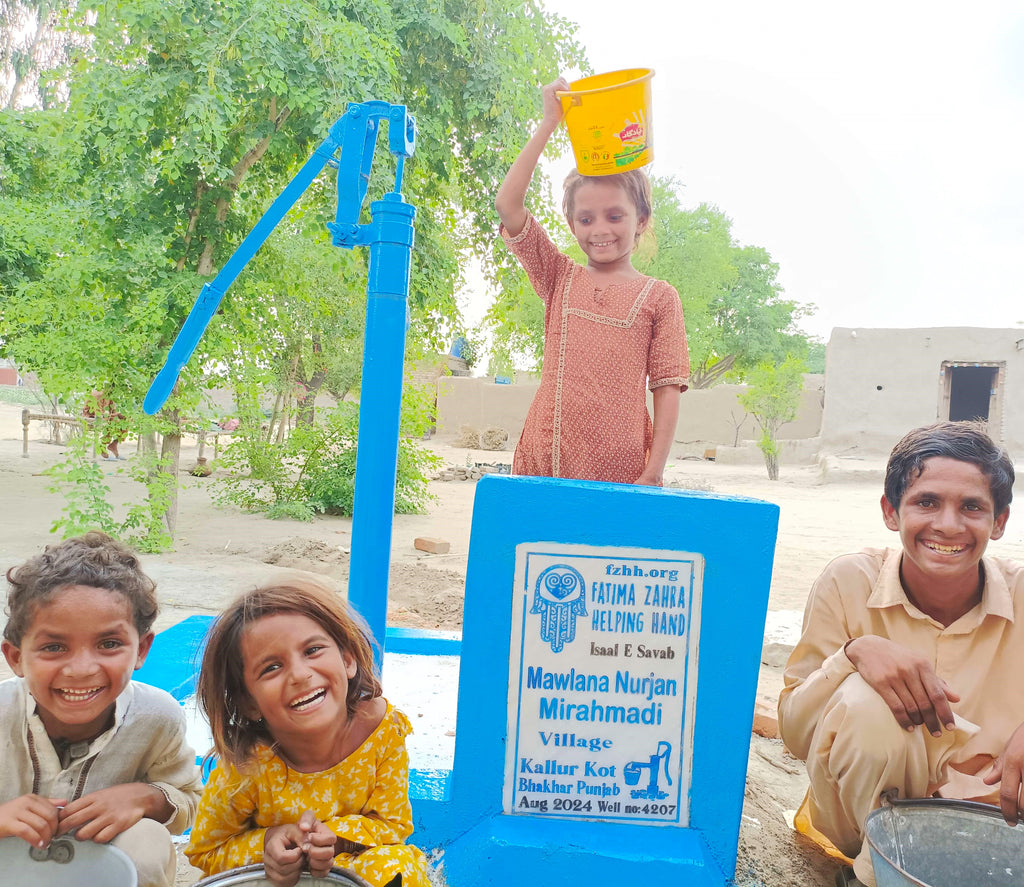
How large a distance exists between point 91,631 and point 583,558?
894 millimetres

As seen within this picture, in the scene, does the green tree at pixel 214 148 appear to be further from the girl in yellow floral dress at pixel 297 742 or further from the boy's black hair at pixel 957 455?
the boy's black hair at pixel 957 455

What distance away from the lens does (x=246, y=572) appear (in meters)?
4.74

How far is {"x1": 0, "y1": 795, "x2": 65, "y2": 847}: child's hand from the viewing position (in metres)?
1.22

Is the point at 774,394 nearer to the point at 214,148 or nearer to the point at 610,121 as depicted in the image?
the point at 214,148

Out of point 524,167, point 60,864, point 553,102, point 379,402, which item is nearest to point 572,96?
point 553,102

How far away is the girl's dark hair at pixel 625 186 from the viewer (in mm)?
2089

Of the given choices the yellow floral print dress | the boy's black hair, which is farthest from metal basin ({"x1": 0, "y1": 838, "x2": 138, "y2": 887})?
the boy's black hair

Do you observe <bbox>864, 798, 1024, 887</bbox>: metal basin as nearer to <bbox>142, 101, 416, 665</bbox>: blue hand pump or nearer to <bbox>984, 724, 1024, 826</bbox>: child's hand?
<bbox>984, 724, 1024, 826</bbox>: child's hand

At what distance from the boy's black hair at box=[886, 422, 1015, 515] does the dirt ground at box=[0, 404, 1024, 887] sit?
0.85m

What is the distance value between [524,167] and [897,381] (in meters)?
15.7

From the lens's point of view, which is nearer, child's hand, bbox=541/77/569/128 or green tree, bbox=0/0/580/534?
child's hand, bbox=541/77/569/128

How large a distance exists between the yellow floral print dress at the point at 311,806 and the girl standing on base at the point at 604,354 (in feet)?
3.17

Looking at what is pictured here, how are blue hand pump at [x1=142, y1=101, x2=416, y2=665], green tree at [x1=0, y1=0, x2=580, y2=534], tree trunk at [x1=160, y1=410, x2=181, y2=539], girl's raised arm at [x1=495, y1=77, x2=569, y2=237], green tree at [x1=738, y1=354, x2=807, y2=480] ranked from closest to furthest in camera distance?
blue hand pump at [x1=142, y1=101, x2=416, y2=665] → girl's raised arm at [x1=495, y1=77, x2=569, y2=237] → green tree at [x1=0, y1=0, x2=580, y2=534] → tree trunk at [x1=160, y1=410, x2=181, y2=539] → green tree at [x1=738, y1=354, x2=807, y2=480]

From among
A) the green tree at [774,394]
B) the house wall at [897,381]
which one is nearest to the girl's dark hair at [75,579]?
the green tree at [774,394]
